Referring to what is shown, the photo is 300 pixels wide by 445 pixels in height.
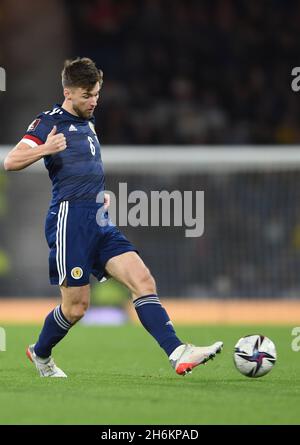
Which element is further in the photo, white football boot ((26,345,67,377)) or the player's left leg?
white football boot ((26,345,67,377))

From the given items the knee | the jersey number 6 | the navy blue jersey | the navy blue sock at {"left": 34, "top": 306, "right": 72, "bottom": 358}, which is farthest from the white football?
the jersey number 6

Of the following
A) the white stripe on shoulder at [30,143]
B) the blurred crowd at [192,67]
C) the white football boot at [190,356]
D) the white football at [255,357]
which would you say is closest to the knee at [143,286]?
the white football boot at [190,356]

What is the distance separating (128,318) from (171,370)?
638cm

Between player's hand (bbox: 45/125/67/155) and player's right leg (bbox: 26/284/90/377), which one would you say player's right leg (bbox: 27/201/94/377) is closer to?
player's right leg (bbox: 26/284/90/377)

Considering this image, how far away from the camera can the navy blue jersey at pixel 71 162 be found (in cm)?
715

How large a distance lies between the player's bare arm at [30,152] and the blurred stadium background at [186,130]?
7.38 metres

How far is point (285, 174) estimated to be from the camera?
1462 centimetres

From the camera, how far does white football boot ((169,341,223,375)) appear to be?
6.66 m

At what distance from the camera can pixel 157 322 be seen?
7020 millimetres

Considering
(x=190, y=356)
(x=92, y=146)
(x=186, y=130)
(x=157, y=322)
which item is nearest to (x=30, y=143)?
(x=92, y=146)

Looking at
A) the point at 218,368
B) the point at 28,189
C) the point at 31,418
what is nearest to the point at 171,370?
the point at 218,368

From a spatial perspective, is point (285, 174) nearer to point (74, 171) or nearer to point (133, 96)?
point (133, 96)

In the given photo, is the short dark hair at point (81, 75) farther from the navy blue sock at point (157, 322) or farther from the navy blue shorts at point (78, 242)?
the navy blue sock at point (157, 322)

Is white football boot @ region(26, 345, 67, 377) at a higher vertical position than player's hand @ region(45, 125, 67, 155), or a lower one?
lower
